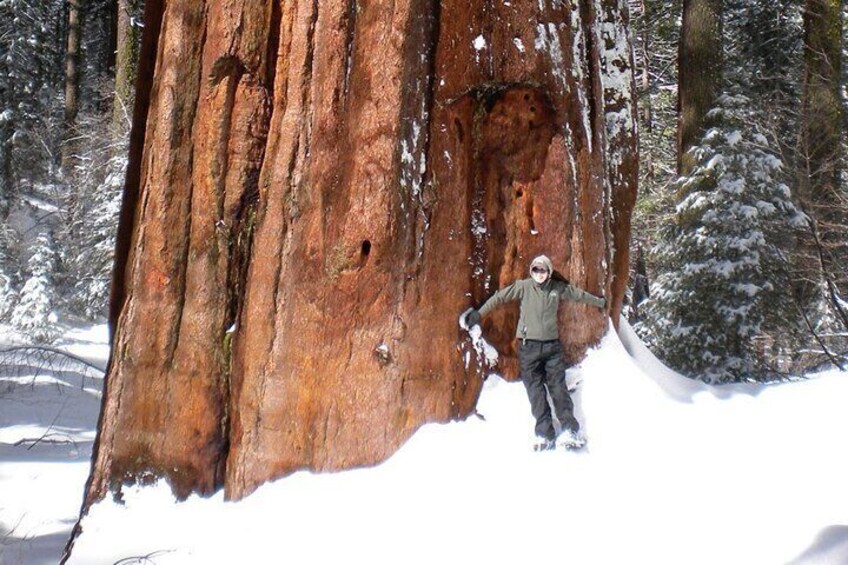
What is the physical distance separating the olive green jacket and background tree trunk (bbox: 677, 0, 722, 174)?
843 centimetres

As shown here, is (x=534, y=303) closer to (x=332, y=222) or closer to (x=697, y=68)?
(x=332, y=222)

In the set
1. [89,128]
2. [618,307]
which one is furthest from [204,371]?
[89,128]

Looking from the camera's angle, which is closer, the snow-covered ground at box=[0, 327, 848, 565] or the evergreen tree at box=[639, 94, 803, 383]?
the snow-covered ground at box=[0, 327, 848, 565]

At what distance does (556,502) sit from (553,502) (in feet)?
0.05

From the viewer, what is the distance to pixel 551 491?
4.41m

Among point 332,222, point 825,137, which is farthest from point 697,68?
point 332,222

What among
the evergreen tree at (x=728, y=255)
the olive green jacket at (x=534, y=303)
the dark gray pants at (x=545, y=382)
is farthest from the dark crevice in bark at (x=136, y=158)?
the evergreen tree at (x=728, y=255)

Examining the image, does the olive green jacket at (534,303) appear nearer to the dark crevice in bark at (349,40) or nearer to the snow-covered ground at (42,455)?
the dark crevice in bark at (349,40)

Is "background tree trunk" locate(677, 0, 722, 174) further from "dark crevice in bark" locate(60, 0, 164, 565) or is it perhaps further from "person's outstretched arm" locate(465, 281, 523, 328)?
"dark crevice in bark" locate(60, 0, 164, 565)

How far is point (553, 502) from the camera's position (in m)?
4.34

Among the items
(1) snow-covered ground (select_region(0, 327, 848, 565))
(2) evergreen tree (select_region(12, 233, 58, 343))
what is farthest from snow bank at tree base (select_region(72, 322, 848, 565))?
(2) evergreen tree (select_region(12, 233, 58, 343))

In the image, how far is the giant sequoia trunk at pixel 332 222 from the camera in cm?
469

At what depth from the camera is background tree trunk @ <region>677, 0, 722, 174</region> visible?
12984 mm

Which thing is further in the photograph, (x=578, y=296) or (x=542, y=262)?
(x=578, y=296)
